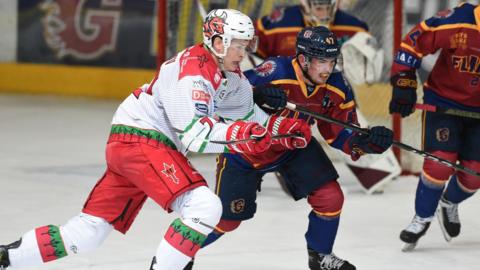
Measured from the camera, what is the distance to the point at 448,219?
4891 mm

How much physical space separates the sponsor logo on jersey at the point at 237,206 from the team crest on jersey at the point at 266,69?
0.45 metres

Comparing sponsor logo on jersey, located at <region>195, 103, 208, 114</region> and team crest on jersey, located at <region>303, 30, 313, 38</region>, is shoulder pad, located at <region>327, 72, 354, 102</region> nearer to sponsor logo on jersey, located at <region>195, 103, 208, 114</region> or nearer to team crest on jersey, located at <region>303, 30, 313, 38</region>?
team crest on jersey, located at <region>303, 30, 313, 38</region>

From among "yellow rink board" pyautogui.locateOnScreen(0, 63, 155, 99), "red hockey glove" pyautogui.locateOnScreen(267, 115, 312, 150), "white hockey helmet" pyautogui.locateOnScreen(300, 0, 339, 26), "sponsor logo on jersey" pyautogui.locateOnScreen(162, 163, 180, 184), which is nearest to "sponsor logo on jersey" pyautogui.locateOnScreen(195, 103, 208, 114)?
"sponsor logo on jersey" pyautogui.locateOnScreen(162, 163, 180, 184)

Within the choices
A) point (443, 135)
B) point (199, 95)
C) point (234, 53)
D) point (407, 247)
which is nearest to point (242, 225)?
point (407, 247)

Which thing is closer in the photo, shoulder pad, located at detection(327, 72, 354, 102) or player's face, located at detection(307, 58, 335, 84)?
player's face, located at detection(307, 58, 335, 84)

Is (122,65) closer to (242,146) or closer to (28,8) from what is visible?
(28,8)

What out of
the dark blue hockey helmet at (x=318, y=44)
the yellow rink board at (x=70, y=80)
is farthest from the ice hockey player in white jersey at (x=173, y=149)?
the yellow rink board at (x=70, y=80)

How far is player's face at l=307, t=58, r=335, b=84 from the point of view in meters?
4.00

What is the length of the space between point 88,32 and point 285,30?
3817 mm

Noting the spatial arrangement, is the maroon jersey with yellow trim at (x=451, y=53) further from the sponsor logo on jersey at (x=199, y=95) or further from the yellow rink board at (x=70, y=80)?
the yellow rink board at (x=70, y=80)

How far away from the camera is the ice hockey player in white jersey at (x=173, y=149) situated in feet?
11.4

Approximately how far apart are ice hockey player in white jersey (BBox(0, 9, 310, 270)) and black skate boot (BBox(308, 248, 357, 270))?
664mm

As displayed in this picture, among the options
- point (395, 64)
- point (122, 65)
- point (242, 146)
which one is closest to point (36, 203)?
point (395, 64)

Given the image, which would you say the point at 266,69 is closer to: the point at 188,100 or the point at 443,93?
the point at 188,100
